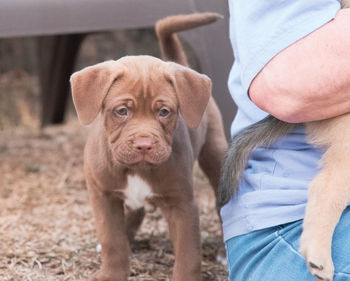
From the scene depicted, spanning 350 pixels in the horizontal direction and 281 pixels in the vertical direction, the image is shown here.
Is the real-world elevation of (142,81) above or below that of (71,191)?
above

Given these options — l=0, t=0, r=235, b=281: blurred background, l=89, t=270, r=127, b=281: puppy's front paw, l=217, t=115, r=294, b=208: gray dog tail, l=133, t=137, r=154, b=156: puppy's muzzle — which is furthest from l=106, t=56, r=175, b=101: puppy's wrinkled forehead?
l=0, t=0, r=235, b=281: blurred background

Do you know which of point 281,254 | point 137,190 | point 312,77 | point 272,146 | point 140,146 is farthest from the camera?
point 137,190

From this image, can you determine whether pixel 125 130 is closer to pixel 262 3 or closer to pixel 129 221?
pixel 262 3

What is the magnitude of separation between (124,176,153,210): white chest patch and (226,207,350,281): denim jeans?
18.3 inches

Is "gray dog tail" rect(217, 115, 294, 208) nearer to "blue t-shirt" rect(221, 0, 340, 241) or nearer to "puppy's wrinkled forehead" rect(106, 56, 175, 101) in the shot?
"blue t-shirt" rect(221, 0, 340, 241)

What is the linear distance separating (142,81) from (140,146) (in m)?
0.23

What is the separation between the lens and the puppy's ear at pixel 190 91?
7.26ft

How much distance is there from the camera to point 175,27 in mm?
2807

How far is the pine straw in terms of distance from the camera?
104 inches

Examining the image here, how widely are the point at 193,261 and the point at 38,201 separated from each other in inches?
63.0

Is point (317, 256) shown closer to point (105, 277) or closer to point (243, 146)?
point (243, 146)

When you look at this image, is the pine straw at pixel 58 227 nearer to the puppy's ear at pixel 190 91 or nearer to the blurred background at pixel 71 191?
the blurred background at pixel 71 191

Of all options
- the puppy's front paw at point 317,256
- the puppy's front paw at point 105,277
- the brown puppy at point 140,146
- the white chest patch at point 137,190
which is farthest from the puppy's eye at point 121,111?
the puppy's front paw at point 317,256

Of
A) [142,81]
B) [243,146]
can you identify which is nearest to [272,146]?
[243,146]
